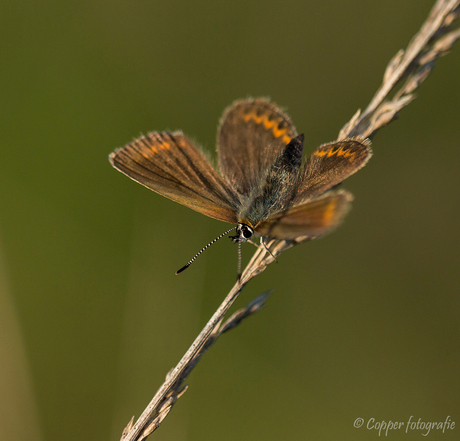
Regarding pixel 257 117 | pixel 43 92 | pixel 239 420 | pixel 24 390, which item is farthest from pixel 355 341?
pixel 43 92

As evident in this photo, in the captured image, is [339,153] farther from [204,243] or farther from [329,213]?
[204,243]

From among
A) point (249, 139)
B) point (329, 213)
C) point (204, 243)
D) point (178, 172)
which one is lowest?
point (204, 243)

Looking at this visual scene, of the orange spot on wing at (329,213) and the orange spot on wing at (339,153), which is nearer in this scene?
the orange spot on wing at (329,213)

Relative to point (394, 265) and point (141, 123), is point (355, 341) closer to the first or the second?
point (394, 265)

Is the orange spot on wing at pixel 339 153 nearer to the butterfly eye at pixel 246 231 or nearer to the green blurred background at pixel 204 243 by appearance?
the butterfly eye at pixel 246 231

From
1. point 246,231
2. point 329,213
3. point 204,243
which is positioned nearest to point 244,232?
point 246,231

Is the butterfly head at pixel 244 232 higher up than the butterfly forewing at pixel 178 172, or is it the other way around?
the butterfly forewing at pixel 178 172

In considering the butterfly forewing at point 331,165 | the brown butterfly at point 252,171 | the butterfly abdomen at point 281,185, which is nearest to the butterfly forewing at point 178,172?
the brown butterfly at point 252,171
